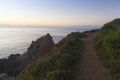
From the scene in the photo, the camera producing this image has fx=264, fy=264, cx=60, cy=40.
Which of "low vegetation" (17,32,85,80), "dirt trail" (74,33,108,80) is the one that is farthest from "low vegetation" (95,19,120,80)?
"low vegetation" (17,32,85,80)

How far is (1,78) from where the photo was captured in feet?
74.8

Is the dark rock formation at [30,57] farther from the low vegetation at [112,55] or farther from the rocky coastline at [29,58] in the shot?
the low vegetation at [112,55]

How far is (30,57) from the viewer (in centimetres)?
2717

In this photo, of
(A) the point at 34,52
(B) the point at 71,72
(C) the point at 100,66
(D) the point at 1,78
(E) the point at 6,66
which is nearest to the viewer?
(B) the point at 71,72

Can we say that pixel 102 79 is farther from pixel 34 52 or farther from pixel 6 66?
pixel 6 66

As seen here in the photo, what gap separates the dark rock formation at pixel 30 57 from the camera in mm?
25834

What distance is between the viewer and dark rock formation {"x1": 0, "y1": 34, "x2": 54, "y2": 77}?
25.8 meters

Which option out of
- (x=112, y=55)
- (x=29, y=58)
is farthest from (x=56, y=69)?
(x=29, y=58)

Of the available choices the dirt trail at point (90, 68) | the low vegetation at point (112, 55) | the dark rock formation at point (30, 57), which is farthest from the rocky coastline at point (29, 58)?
the dirt trail at point (90, 68)

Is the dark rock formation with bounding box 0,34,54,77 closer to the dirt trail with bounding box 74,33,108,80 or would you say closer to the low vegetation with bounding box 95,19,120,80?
the low vegetation with bounding box 95,19,120,80

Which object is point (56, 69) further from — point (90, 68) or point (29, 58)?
point (29, 58)

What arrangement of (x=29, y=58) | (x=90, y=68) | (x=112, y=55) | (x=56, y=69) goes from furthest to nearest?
1. (x=29, y=58)
2. (x=112, y=55)
3. (x=90, y=68)
4. (x=56, y=69)

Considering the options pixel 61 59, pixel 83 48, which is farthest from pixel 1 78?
pixel 61 59

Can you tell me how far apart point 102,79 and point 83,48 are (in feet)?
23.7
